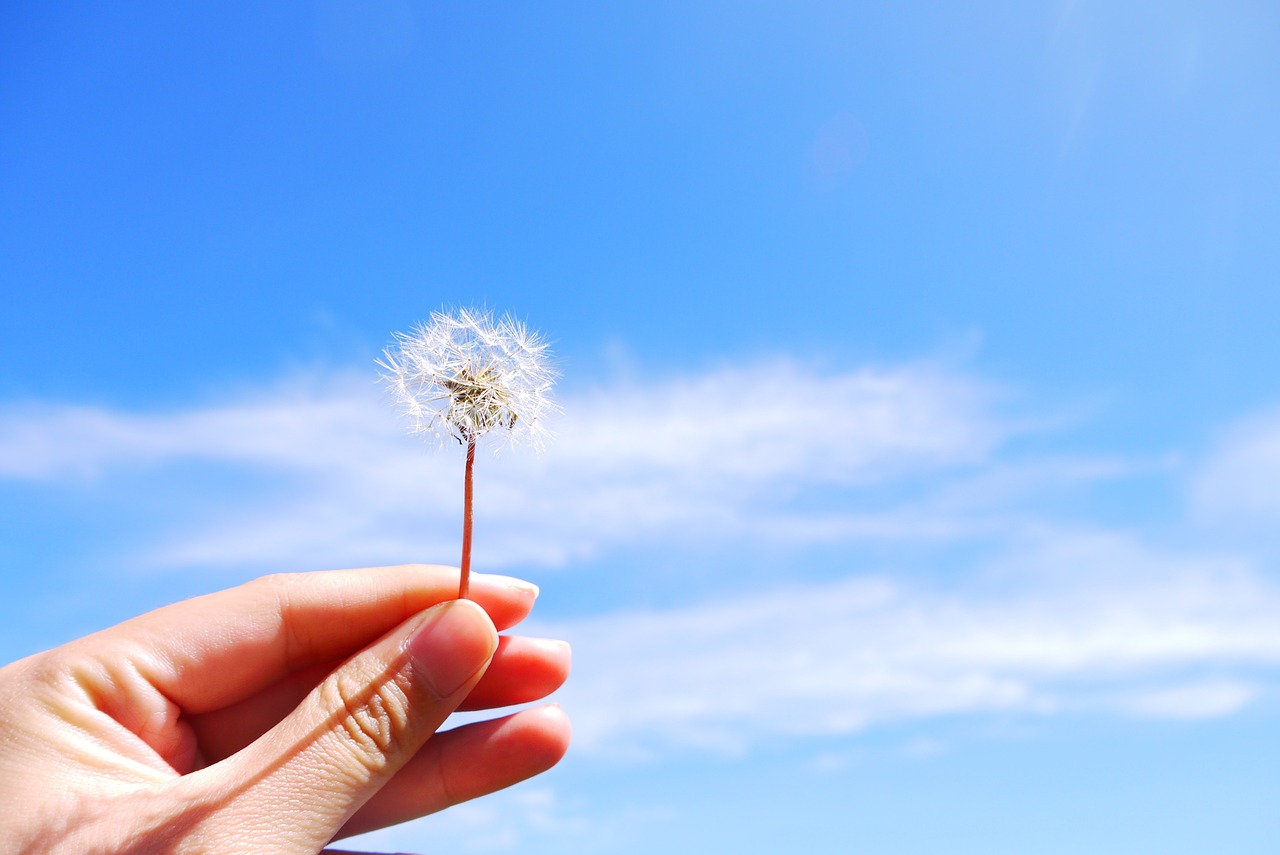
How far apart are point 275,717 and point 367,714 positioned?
2620 mm

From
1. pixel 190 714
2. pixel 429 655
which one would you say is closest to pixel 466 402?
pixel 429 655

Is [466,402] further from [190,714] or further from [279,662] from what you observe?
[190,714]

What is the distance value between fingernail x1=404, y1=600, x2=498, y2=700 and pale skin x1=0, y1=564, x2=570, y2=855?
0.01 metres

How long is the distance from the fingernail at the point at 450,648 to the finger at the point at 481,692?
1.30 meters

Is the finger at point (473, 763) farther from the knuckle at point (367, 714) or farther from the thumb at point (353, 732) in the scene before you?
the knuckle at point (367, 714)

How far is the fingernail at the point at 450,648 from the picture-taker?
5664 millimetres

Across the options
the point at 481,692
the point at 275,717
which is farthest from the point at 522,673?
the point at 275,717

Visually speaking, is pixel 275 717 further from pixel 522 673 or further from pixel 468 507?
pixel 468 507

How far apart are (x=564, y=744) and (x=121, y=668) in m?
3.78

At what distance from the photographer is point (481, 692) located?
7.35 meters

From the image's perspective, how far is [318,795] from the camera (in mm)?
5078

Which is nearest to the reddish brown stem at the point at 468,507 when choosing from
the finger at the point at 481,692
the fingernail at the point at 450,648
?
the fingernail at the point at 450,648

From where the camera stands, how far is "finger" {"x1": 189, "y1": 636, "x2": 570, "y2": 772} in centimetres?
713

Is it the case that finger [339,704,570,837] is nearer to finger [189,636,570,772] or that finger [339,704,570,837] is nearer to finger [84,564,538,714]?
finger [189,636,570,772]
